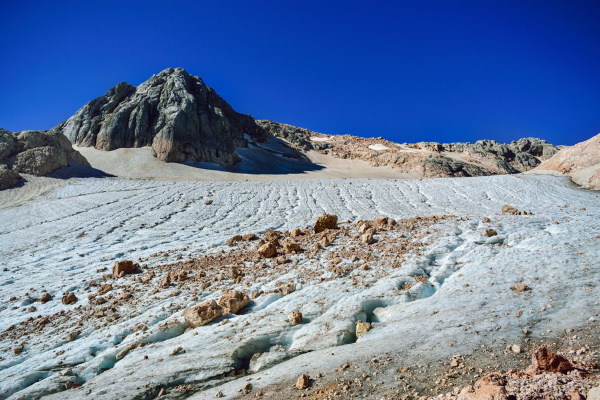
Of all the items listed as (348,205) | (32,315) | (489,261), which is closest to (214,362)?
(32,315)

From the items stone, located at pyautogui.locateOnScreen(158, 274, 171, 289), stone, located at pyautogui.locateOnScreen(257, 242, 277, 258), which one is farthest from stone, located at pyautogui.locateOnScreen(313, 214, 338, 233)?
stone, located at pyautogui.locateOnScreen(158, 274, 171, 289)

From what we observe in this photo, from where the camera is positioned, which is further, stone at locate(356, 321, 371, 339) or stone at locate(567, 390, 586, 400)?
stone at locate(356, 321, 371, 339)

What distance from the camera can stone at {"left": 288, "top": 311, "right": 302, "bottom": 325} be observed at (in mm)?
5489

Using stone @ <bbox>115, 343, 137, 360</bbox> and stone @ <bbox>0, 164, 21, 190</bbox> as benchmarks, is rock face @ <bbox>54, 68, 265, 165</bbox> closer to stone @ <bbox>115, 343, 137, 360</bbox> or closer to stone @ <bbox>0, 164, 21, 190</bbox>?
stone @ <bbox>0, 164, 21, 190</bbox>

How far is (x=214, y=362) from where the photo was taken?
4793 mm

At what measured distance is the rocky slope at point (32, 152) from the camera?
104 feet

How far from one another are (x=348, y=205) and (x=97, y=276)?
11.2 meters

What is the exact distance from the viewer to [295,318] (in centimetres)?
551

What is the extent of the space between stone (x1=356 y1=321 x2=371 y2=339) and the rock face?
50.1 meters

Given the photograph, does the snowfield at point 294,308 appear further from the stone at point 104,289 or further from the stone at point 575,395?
the stone at point 575,395

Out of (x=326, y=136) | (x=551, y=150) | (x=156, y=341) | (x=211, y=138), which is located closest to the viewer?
(x=156, y=341)

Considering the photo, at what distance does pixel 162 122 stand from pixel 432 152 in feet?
166

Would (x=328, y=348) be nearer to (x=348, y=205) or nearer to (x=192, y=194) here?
(x=348, y=205)

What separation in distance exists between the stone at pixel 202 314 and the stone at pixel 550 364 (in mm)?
4463
